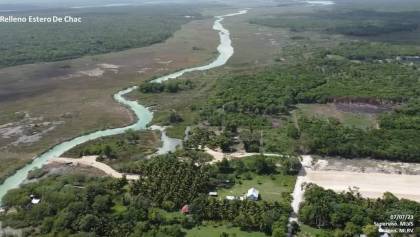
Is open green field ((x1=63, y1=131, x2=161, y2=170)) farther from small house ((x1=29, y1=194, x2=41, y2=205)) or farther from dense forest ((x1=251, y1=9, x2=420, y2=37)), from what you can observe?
dense forest ((x1=251, y1=9, x2=420, y2=37))

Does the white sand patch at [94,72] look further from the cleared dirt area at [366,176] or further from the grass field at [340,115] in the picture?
the cleared dirt area at [366,176]

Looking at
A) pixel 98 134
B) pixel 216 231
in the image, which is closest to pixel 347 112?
pixel 98 134

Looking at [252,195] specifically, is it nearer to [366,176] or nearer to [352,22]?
[366,176]

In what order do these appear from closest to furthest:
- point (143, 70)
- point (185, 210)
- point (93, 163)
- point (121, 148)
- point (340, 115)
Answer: point (185, 210), point (93, 163), point (121, 148), point (340, 115), point (143, 70)

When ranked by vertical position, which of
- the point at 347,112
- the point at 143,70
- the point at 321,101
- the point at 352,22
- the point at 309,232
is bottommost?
the point at 309,232

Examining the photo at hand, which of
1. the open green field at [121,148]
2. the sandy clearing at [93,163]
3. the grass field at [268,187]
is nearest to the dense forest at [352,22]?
the open green field at [121,148]

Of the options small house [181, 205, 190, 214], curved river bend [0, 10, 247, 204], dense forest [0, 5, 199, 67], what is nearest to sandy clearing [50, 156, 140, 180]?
curved river bend [0, 10, 247, 204]

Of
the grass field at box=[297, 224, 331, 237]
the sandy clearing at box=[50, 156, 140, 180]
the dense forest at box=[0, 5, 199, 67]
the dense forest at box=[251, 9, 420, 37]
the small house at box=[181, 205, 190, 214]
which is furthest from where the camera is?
the dense forest at box=[251, 9, 420, 37]
